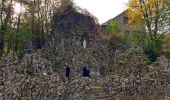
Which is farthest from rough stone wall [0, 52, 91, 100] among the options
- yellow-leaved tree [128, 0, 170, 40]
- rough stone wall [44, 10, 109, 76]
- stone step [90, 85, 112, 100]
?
yellow-leaved tree [128, 0, 170, 40]

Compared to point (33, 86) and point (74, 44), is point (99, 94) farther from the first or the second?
point (74, 44)

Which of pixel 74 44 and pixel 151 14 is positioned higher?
pixel 151 14

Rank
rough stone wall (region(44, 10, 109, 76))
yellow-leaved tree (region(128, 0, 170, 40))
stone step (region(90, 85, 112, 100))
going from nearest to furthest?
stone step (region(90, 85, 112, 100))
rough stone wall (region(44, 10, 109, 76))
yellow-leaved tree (region(128, 0, 170, 40))

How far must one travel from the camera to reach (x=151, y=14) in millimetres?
49281

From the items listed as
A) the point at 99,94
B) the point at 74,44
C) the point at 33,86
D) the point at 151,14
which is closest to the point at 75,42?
the point at 74,44

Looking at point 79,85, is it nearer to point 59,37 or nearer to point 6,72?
point 6,72

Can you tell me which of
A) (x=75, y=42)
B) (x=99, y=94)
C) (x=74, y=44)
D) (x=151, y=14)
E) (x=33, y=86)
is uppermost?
(x=151, y=14)

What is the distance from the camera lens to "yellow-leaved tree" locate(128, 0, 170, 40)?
48312 mm

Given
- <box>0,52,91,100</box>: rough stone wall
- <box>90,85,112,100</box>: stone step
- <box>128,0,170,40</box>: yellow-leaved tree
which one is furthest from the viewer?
<box>128,0,170,40</box>: yellow-leaved tree

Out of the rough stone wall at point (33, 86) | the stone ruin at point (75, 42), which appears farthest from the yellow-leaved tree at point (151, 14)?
the rough stone wall at point (33, 86)

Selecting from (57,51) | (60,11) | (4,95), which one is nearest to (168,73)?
(57,51)

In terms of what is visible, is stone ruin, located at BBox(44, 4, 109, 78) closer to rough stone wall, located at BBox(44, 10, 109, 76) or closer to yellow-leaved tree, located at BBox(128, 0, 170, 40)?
rough stone wall, located at BBox(44, 10, 109, 76)

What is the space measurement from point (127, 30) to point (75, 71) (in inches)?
758

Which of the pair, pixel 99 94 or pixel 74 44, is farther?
pixel 74 44
